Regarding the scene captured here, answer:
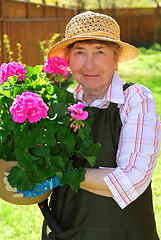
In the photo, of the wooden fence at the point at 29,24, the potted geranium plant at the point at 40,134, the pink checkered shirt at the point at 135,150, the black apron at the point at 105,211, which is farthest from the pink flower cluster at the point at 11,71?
the wooden fence at the point at 29,24

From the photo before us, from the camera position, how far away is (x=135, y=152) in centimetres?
174

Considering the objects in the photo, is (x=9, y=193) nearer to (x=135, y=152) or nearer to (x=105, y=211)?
(x=105, y=211)

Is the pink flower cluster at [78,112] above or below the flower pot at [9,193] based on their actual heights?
above

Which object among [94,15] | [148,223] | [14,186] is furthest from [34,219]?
[94,15]

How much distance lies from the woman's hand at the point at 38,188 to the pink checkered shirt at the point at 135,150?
24 cm

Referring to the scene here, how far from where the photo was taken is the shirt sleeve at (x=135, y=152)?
1729mm

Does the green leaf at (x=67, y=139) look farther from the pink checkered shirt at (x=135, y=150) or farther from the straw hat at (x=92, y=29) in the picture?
the straw hat at (x=92, y=29)

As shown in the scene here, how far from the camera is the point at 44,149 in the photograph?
1581 mm

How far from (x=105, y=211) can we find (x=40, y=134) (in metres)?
0.61

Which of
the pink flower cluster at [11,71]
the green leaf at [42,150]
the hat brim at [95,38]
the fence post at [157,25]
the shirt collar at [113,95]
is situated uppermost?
the hat brim at [95,38]

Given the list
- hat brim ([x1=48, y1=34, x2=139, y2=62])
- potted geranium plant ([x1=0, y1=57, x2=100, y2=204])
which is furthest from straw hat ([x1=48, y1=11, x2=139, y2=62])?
potted geranium plant ([x1=0, y1=57, x2=100, y2=204])

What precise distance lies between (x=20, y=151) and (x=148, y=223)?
88cm

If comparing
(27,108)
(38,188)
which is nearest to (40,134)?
(27,108)

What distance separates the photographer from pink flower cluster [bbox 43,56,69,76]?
2023mm
